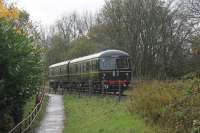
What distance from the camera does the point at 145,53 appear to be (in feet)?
198

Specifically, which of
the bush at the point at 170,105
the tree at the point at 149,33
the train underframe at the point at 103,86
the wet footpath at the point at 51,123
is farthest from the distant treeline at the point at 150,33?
the bush at the point at 170,105

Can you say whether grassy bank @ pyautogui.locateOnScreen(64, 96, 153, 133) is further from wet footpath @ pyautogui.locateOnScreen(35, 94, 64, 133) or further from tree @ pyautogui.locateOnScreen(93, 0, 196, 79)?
tree @ pyautogui.locateOnScreen(93, 0, 196, 79)

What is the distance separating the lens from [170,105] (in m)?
15.6

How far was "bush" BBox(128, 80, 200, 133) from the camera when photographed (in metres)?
13.7

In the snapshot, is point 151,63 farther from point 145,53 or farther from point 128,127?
point 128,127

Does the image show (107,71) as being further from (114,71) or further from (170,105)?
(170,105)

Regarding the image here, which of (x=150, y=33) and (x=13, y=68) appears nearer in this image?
(x=13, y=68)

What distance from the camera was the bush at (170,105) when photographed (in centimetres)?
1367

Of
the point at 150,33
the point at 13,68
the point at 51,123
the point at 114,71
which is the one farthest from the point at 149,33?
the point at 13,68

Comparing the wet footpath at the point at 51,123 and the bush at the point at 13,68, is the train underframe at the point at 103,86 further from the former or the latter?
the bush at the point at 13,68

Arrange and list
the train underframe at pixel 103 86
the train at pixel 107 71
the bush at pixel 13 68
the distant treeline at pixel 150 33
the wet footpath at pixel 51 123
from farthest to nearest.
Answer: the distant treeline at pixel 150 33
the train at pixel 107 71
the train underframe at pixel 103 86
the wet footpath at pixel 51 123
the bush at pixel 13 68

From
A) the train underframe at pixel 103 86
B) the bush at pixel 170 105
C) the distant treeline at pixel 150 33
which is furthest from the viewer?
the distant treeline at pixel 150 33

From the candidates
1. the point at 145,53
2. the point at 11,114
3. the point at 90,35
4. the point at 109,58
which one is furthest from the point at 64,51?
the point at 11,114

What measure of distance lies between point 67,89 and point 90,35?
22.9 metres
